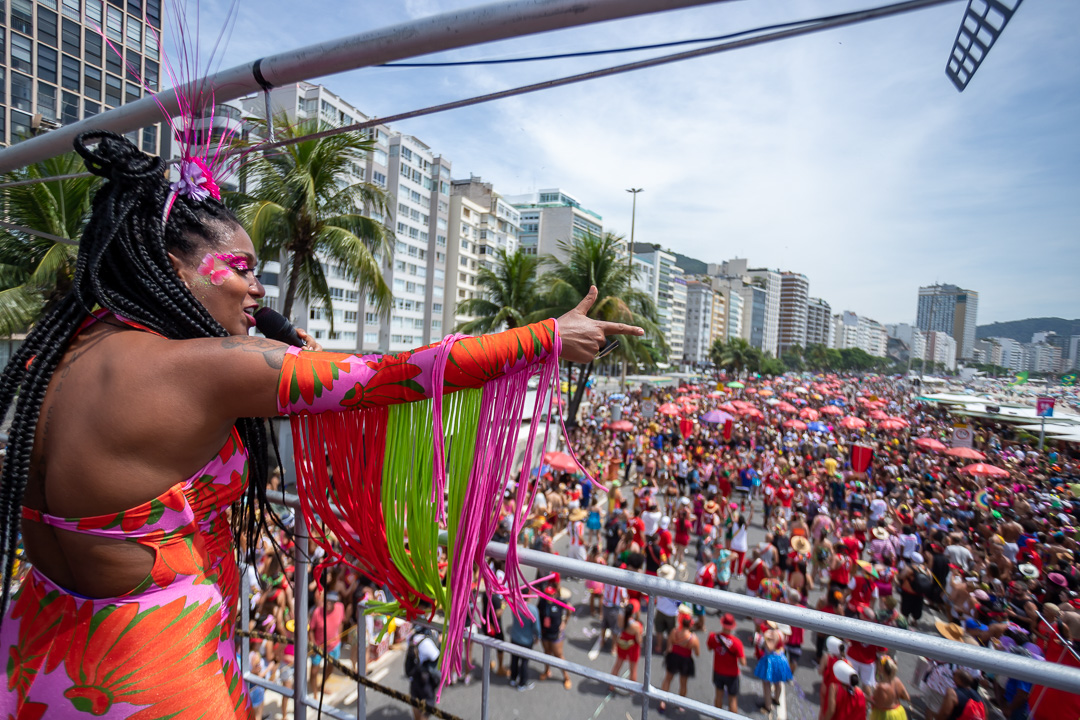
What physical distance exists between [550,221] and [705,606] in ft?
248

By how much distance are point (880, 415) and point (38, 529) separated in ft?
83.4

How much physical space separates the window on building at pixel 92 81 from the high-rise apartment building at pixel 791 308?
146m

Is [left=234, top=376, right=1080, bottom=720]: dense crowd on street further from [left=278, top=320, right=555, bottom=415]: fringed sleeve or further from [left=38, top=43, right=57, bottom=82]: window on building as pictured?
[left=38, top=43, right=57, bottom=82]: window on building

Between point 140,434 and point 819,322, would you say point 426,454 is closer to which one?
point 140,434

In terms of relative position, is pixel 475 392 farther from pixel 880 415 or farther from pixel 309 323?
pixel 309 323

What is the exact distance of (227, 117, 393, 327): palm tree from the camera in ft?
31.1

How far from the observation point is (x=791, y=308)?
151625 millimetres

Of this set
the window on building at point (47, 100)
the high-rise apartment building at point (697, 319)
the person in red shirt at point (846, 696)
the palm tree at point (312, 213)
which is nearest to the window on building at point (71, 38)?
the window on building at point (47, 100)

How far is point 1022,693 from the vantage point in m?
3.30

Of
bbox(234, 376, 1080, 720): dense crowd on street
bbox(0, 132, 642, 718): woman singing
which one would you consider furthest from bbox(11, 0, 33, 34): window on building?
bbox(0, 132, 642, 718): woman singing

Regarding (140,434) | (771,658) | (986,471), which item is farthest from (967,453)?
(140,434)

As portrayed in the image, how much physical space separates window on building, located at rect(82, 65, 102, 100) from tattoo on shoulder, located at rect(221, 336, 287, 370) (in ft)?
137

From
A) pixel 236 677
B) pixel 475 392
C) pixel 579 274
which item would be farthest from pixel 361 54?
pixel 579 274

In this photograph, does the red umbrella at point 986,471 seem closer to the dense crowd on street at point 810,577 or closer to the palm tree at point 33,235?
the dense crowd on street at point 810,577
